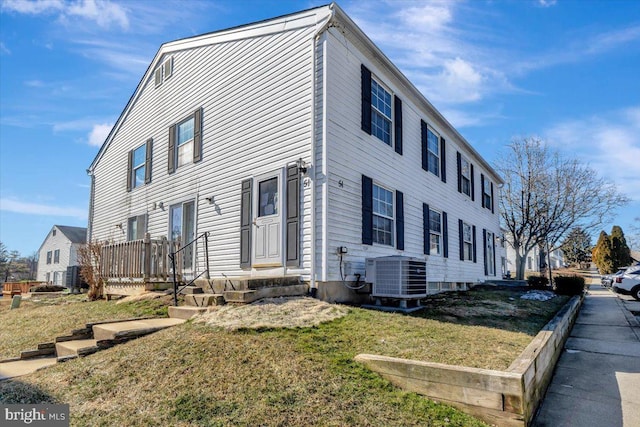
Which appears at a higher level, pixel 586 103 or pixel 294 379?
pixel 586 103

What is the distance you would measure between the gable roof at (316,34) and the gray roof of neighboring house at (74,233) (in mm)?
26506

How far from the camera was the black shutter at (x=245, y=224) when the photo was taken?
871 cm

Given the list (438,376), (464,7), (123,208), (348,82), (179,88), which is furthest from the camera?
(123,208)

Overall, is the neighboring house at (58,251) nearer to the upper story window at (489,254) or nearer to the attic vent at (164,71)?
the attic vent at (164,71)

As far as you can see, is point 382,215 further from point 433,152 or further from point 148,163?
point 148,163

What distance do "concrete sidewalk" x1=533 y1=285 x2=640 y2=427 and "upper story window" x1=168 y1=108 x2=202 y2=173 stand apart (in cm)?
910

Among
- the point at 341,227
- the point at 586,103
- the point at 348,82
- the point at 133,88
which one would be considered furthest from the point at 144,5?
the point at 586,103

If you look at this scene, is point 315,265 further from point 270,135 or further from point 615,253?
point 615,253

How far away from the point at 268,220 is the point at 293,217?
80cm

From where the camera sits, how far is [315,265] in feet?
24.3

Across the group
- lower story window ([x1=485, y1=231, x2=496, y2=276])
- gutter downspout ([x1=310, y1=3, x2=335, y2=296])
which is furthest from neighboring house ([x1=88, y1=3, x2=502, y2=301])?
lower story window ([x1=485, y1=231, x2=496, y2=276])

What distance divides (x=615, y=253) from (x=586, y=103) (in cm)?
3499

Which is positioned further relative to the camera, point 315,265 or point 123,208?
point 123,208

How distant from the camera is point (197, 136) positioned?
1091 centimetres
